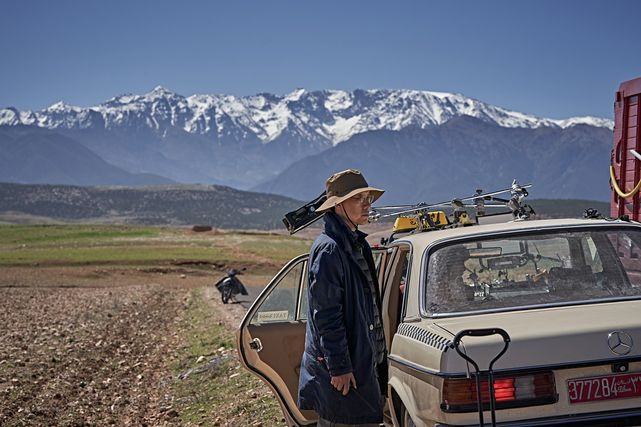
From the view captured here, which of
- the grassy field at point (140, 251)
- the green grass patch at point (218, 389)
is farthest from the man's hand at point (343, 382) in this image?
the grassy field at point (140, 251)

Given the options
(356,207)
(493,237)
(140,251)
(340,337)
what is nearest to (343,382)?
(340,337)

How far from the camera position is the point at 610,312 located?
4.86m

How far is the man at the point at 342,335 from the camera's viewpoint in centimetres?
497

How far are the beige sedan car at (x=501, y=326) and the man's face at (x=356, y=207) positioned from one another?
0.51 meters

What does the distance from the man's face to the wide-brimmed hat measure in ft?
0.15

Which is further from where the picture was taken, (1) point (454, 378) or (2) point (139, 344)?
(2) point (139, 344)

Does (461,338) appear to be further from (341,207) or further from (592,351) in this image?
(341,207)

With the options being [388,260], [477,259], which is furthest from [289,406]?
[477,259]

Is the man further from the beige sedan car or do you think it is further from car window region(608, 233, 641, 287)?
car window region(608, 233, 641, 287)

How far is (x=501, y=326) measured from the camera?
4.82 m

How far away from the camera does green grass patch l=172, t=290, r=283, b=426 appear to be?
9289 mm

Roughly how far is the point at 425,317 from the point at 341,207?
2.72 feet

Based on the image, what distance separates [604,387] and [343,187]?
6.17ft

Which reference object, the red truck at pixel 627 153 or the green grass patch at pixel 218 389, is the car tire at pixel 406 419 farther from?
the red truck at pixel 627 153
